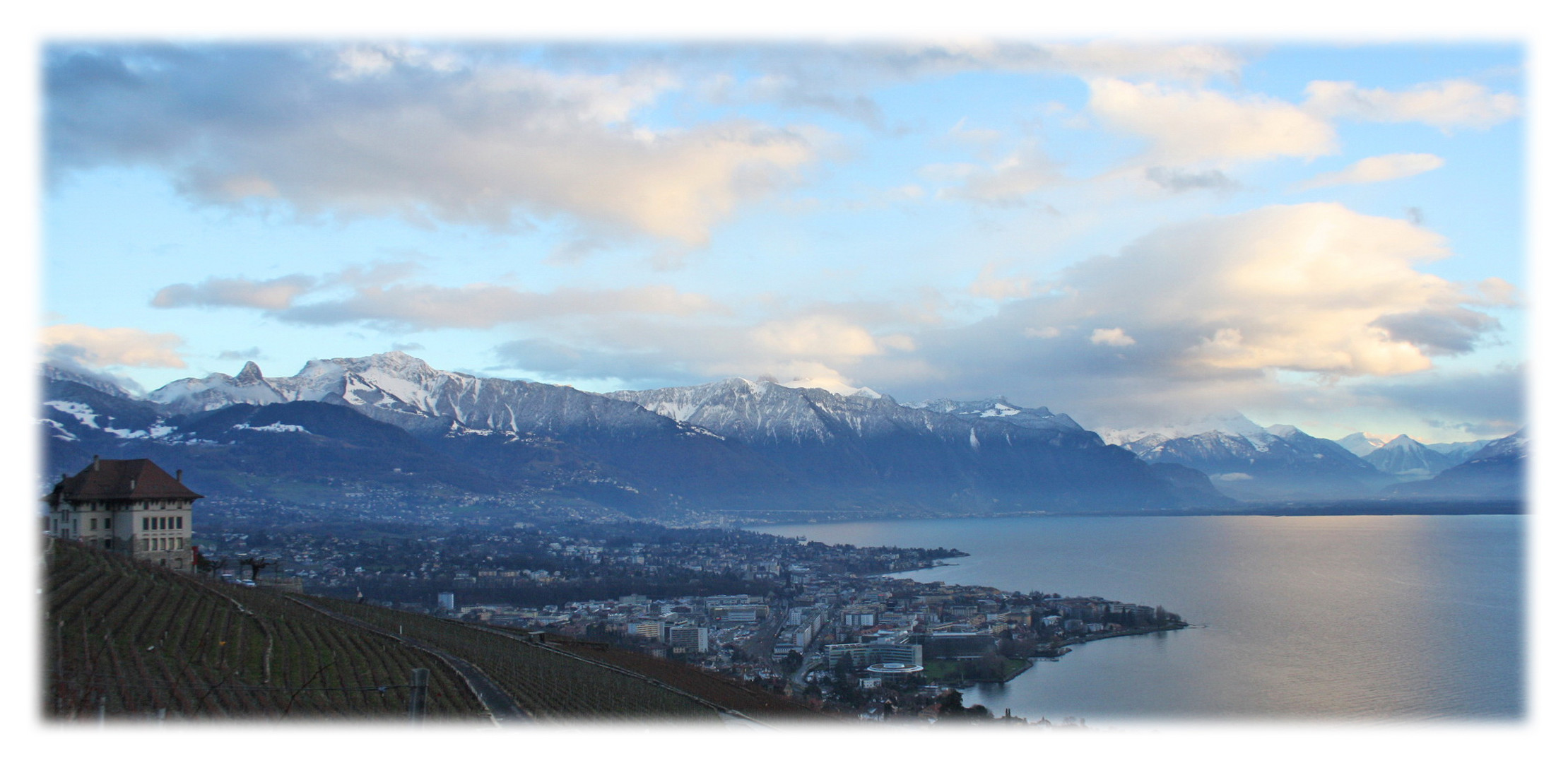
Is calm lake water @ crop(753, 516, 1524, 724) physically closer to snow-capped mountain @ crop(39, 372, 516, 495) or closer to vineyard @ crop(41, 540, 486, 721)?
vineyard @ crop(41, 540, 486, 721)

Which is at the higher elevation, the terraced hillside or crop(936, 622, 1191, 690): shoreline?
the terraced hillside

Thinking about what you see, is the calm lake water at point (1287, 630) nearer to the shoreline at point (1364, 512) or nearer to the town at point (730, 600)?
the town at point (730, 600)

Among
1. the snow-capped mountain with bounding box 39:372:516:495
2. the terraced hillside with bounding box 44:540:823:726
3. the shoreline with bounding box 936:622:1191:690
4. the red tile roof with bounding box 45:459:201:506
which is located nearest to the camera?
the terraced hillside with bounding box 44:540:823:726

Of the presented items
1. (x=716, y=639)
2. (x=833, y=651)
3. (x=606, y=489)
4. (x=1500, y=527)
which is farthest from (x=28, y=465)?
(x=606, y=489)

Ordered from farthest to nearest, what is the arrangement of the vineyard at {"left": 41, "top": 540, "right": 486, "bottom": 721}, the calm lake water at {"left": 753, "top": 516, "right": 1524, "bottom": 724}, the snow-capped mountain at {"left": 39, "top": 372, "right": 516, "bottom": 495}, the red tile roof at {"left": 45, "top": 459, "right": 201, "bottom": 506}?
1. the snow-capped mountain at {"left": 39, "top": 372, "right": 516, "bottom": 495}
2. the calm lake water at {"left": 753, "top": 516, "right": 1524, "bottom": 724}
3. the red tile roof at {"left": 45, "top": 459, "right": 201, "bottom": 506}
4. the vineyard at {"left": 41, "top": 540, "right": 486, "bottom": 721}

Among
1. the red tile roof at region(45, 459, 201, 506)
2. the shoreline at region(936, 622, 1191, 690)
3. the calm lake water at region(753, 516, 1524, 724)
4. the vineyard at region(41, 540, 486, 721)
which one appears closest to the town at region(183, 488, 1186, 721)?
the shoreline at region(936, 622, 1191, 690)

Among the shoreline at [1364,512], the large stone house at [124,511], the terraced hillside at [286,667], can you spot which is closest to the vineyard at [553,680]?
the terraced hillside at [286,667]
